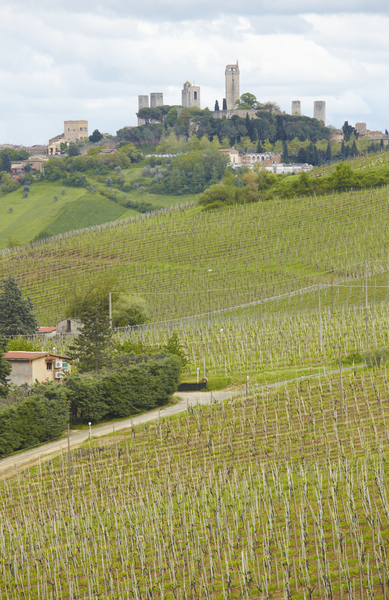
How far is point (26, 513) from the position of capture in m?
→ 16.3

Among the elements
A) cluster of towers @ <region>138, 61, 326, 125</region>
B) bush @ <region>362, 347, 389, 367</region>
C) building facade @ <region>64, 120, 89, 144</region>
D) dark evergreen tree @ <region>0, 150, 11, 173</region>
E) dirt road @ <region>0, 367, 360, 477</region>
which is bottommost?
dirt road @ <region>0, 367, 360, 477</region>

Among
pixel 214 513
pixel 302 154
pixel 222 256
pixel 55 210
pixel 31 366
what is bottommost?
pixel 31 366

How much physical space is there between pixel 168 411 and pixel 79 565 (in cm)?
1271

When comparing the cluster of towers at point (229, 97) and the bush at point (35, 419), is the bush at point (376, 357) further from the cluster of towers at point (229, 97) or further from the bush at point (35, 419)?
the cluster of towers at point (229, 97)

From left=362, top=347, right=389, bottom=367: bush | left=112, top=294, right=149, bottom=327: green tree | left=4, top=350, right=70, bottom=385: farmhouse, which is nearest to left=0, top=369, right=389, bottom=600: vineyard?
left=362, top=347, right=389, bottom=367: bush

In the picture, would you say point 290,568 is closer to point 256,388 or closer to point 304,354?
point 256,388

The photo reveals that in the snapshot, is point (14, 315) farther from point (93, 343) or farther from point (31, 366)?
point (31, 366)

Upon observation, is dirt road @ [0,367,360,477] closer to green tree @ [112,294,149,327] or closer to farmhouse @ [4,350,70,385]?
farmhouse @ [4,350,70,385]

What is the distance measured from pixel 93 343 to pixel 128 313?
11.2m

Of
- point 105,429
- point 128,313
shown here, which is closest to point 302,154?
point 128,313

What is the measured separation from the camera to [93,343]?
29.8 meters

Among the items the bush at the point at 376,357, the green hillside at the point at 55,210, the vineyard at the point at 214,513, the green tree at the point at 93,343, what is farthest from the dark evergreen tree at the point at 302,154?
the vineyard at the point at 214,513

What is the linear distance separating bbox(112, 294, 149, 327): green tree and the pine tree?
576 cm

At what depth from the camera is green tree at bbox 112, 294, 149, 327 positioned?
40594 millimetres
